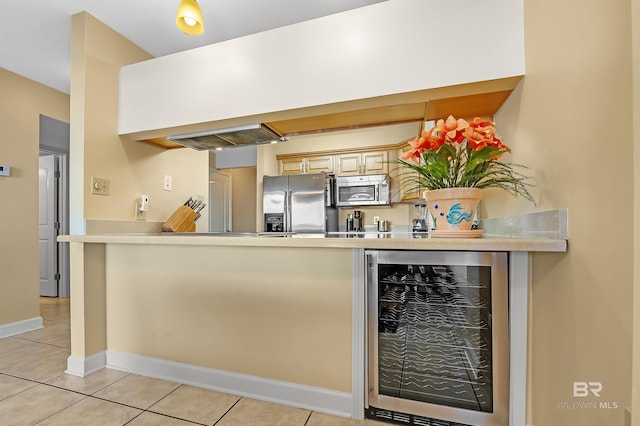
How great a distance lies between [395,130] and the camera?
3.69 metres

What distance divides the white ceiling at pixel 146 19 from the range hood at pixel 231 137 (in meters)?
0.79

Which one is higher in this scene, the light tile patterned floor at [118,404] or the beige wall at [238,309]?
the beige wall at [238,309]

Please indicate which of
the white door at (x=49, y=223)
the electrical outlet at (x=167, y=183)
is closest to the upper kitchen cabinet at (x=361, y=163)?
the electrical outlet at (x=167, y=183)

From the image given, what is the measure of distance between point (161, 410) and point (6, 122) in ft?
9.86

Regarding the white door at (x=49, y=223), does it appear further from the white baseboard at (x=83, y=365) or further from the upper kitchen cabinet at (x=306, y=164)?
the upper kitchen cabinet at (x=306, y=164)

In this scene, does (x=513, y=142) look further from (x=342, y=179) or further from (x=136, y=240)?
(x=342, y=179)

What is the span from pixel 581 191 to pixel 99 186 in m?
2.52

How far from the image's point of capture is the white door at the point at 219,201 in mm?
3504

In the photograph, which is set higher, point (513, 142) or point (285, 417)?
point (513, 142)

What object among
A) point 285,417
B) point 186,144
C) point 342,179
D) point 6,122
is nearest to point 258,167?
point 342,179

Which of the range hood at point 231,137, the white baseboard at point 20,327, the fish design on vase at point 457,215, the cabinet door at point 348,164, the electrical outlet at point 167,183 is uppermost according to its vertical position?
the cabinet door at point 348,164

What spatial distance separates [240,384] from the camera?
1.64m

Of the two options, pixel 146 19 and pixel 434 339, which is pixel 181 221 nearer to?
pixel 146 19

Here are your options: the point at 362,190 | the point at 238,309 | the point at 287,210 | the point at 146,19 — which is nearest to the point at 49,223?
the point at 287,210
